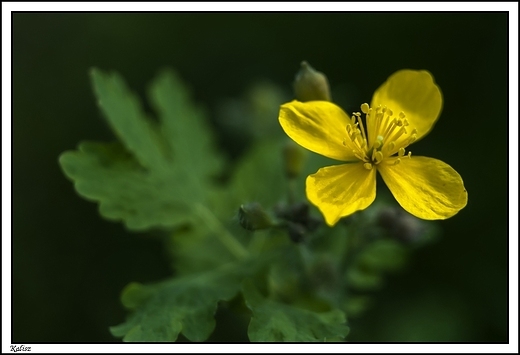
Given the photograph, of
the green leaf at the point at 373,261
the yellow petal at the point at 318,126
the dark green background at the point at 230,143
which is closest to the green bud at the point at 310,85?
the yellow petal at the point at 318,126

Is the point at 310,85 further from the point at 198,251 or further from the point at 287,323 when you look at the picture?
the point at 198,251

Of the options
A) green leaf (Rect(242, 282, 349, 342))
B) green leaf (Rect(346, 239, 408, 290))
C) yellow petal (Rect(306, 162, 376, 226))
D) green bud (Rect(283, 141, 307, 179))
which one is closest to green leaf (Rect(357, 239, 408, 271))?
green leaf (Rect(346, 239, 408, 290))

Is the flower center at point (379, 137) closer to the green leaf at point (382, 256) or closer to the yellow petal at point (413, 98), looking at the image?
the yellow petal at point (413, 98)

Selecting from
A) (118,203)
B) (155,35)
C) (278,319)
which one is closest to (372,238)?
(278,319)

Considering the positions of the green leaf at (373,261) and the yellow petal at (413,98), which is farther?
the green leaf at (373,261)

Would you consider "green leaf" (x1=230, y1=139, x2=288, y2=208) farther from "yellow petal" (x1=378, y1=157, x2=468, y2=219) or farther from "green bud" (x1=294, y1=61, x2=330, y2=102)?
"yellow petal" (x1=378, y1=157, x2=468, y2=219)

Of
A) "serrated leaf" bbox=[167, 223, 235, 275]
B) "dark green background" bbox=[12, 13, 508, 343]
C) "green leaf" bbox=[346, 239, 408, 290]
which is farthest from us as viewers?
"dark green background" bbox=[12, 13, 508, 343]
